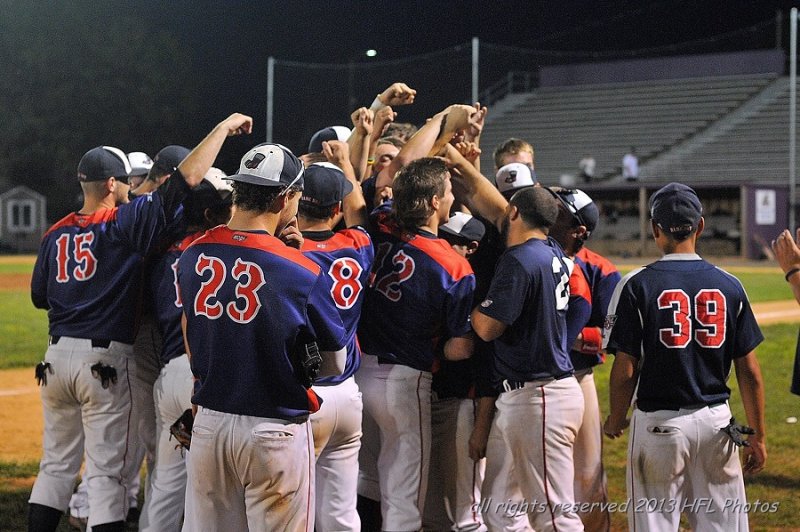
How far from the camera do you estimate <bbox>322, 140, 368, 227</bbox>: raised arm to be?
417 centimetres

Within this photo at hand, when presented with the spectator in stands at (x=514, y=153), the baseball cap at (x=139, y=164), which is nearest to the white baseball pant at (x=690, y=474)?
the spectator in stands at (x=514, y=153)

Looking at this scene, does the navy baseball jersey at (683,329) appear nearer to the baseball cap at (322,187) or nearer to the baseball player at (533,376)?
the baseball player at (533,376)

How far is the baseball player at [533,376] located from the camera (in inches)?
152

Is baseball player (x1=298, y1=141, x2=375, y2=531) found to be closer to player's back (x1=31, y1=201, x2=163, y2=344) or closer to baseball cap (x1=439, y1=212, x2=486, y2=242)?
baseball cap (x1=439, y1=212, x2=486, y2=242)

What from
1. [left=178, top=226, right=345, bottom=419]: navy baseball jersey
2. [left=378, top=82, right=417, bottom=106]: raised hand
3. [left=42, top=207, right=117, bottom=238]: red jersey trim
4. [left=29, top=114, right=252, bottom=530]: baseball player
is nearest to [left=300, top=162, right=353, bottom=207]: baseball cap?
[left=29, top=114, right=252, bottom=530]: baseball player

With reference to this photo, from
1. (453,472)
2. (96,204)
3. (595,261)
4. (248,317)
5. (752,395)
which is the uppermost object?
(96,204)

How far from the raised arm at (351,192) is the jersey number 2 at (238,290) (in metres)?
1.08

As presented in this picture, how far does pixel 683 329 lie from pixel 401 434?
1.30m

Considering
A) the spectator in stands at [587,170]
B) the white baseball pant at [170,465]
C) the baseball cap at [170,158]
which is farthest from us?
the spectator in stands at [587,170]

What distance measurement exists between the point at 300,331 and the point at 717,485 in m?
1.70

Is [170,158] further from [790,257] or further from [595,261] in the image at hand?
[790,257]

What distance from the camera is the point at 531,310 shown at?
3906mm

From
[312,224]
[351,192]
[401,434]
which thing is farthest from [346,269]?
[401,434]

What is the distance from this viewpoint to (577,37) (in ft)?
127
